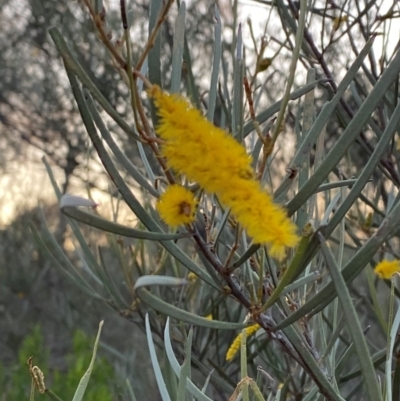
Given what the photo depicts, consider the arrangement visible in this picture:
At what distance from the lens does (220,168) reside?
8.5 inches

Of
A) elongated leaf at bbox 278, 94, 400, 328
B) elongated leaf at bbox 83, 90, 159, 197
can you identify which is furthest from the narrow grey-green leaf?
elongated leaf at bbox 83, 90, 159, 197

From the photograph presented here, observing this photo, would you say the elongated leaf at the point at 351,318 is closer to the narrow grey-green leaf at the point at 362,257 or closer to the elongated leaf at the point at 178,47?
the narrow grey-green leaf at the point at 362,257

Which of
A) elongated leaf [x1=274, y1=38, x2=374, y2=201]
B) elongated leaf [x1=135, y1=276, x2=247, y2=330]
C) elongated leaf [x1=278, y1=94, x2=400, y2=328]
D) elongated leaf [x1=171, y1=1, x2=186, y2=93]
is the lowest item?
elongated leaf [x1=135, y1=276, x2=247, y2=330]

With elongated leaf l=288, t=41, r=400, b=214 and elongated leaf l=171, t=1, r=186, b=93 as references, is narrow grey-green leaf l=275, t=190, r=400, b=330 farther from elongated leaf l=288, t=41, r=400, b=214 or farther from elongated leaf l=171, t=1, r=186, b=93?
elongated leaf l=171, t=1, r=186, b=93

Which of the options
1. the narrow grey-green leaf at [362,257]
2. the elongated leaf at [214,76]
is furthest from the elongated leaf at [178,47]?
the narrow grey-green leaf at [362,257]

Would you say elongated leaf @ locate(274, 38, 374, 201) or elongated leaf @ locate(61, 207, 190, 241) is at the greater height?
elongated leaf @ locate(274, 38, 374, 201)

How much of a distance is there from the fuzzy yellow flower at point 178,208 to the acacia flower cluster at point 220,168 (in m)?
0.02

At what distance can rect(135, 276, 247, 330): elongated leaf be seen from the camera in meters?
0.23

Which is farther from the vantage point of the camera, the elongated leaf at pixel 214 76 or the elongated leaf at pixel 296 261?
the elongated leaf at pixel 214 76

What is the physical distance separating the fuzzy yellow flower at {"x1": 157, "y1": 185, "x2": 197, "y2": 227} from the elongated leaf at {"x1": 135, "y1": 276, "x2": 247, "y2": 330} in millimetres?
28

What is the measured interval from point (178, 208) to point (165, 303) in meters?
0.06

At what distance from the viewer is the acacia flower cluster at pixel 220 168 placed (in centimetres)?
22

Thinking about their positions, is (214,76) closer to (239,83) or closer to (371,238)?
(239,83)

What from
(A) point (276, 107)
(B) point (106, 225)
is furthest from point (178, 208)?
(A) point (276, 107)
